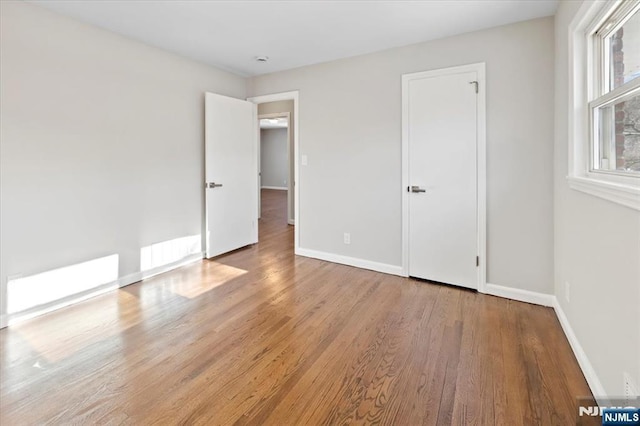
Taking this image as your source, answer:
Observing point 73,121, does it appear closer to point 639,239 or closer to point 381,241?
point 381,241

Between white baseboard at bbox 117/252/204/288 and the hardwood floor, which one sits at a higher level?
white baseboard at bbox 117/252/204/288

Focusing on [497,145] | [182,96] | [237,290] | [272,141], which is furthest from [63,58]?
A: [272,141]

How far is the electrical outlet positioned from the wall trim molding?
12.1 feet

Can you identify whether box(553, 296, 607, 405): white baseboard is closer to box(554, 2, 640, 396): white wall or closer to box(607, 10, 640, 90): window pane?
box(554, 2, 640, 396): white wall

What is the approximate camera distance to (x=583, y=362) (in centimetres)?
182

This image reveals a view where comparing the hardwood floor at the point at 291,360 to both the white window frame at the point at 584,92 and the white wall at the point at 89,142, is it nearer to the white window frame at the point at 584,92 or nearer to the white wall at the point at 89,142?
the white wall at the point at 89,142

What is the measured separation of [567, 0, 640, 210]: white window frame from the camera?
171cm

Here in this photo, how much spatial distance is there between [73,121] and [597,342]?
3.94 m

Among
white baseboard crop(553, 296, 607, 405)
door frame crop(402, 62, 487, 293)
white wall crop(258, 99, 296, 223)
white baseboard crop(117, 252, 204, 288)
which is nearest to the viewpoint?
white baseboard crop(553, 296, 607, 405)

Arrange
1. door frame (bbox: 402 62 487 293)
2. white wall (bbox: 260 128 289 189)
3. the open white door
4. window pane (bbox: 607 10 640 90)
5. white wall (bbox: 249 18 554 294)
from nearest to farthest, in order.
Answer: window pane (bbox: 607 10 640 90) → white wall (bbox: 249 18 554 294) → door frame (bbox: 402 62 487 293) → the open white door → white wall (bbox: 260 128 289 189)

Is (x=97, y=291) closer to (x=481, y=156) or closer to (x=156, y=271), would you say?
(x=156, y=271)

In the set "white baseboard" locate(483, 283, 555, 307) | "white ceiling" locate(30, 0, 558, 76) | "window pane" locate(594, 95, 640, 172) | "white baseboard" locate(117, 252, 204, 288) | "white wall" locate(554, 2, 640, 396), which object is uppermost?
"white ceiling" locate(30, 0, 558, 76)

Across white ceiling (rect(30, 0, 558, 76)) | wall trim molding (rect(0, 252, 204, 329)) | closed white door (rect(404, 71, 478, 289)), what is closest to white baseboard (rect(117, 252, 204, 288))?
wall trim molding (rect(0, 252, 204, 329))

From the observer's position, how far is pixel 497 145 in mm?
2893
